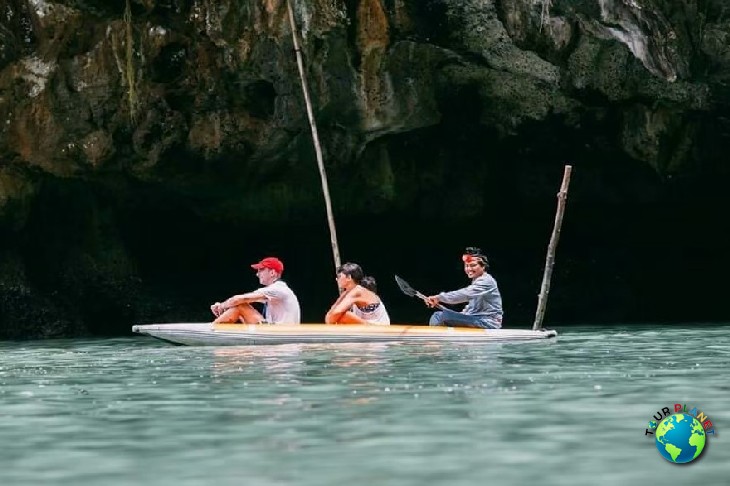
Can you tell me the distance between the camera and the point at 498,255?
23.3 metres

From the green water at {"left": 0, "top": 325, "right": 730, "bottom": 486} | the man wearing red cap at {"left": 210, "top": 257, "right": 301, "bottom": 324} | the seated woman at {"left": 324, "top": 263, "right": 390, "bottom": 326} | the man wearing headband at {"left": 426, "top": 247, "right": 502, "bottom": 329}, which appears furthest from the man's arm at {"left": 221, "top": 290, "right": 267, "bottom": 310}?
the man wearing headband at {"left": 426, "top": 247, "right": 502, "bottom": 329}

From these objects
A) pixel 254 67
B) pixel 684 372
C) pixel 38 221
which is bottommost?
pixel 684 372

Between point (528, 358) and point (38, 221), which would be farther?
point (38, 221)

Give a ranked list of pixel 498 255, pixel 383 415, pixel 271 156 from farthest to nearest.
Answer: pixel 498 255, pixel 271 156, pixel 383 415

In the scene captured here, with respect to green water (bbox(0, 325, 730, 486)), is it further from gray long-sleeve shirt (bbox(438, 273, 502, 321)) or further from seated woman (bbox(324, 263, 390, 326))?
seated woman (bbox(324, 263, 390, 326))

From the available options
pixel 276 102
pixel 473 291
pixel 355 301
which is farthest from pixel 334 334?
pixel 276 102

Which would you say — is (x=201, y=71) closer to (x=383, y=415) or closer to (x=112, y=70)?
(x=112, y=70)

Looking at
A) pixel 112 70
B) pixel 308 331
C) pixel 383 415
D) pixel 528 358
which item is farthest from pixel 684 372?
pixel 112 70

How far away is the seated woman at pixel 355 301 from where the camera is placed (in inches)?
594

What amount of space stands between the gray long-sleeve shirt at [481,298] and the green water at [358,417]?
5.74 ft

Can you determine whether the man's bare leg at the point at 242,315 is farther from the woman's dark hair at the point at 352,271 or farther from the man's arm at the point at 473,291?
the man's arm at the point at 473,291

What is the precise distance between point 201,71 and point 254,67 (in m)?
0.80

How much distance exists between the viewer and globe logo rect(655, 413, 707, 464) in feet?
20.1

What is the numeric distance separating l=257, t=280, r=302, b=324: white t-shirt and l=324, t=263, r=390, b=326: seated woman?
40 cm
